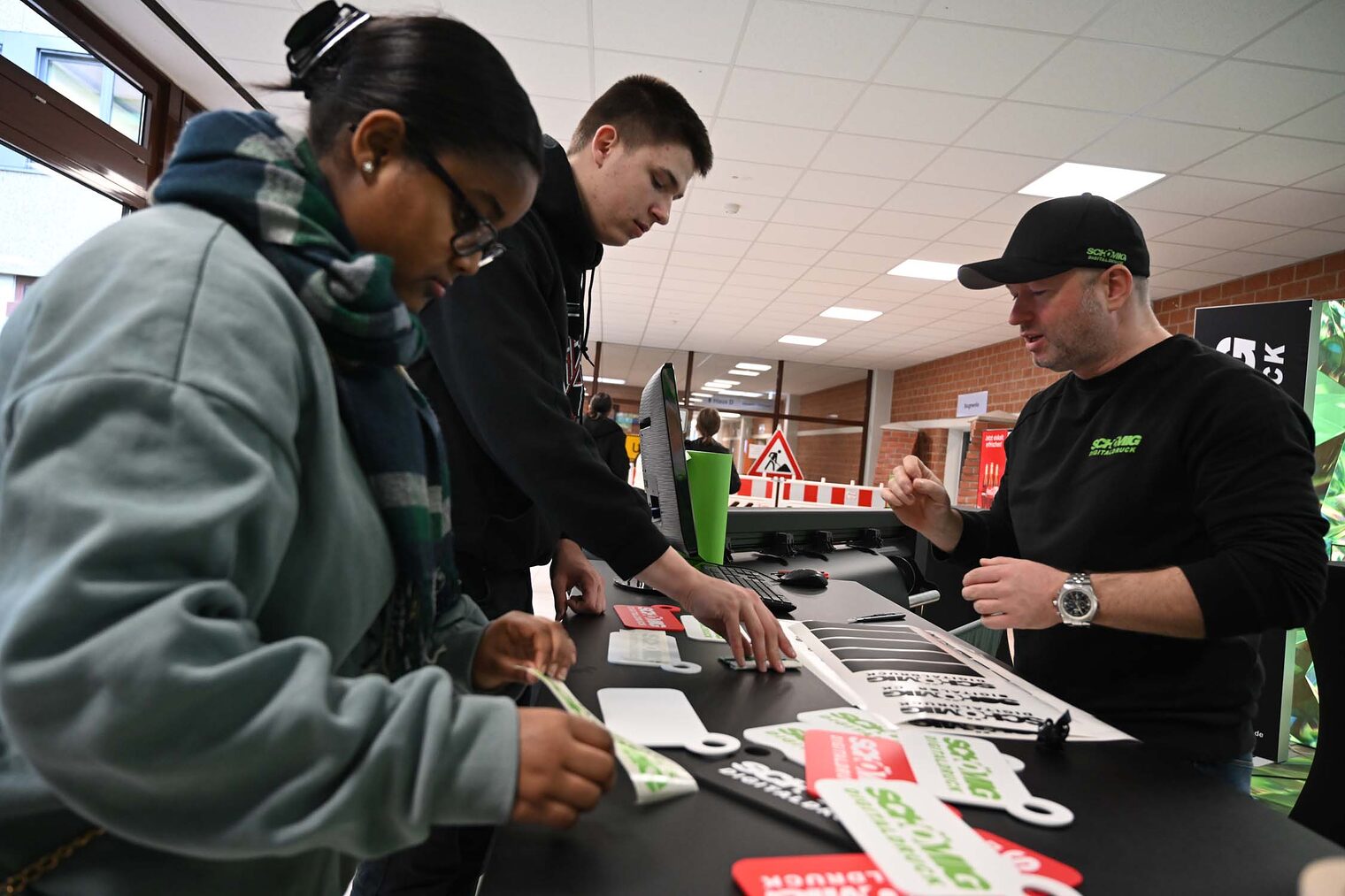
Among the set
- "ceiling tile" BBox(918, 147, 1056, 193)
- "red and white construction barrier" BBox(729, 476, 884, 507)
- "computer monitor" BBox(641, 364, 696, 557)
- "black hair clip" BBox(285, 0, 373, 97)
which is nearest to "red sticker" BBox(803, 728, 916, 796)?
"black hair clip" BBox(285, 0, 373, 97)

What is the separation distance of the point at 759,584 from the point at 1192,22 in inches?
113

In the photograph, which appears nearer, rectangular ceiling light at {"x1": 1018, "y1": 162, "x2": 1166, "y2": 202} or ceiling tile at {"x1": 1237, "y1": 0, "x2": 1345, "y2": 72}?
ceiling tile at {"x1": 1237, "y1": 0, "x2": 1345, "y2": 72}

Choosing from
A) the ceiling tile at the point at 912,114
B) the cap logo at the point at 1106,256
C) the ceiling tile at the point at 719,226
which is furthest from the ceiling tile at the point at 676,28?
the cap logo at the point at 1106,256

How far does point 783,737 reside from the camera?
29.7 inches

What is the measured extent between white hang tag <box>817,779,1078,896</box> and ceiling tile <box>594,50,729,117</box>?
3.29 metres

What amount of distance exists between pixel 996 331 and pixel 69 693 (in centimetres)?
888

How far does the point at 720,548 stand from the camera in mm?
1738

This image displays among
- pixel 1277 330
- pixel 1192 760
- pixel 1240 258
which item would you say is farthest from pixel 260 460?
pixel 1240 258

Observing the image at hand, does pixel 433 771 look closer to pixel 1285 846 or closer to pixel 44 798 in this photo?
pixel 44 798

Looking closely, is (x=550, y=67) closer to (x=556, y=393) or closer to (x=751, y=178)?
(x=751, y=178)

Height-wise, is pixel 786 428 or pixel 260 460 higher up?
pixel 786 428

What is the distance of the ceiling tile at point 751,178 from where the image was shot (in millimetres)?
4488

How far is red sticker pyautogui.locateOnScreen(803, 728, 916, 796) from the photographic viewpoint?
67 centimetres

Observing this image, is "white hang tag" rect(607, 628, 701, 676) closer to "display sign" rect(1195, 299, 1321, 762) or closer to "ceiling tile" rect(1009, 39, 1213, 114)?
"ceiling tile" rect(1009, 39, 1213, 114)
